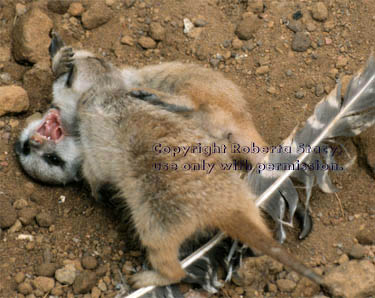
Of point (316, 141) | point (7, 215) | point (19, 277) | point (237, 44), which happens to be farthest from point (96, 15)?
point (19, 277)

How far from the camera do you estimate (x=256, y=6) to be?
420cm

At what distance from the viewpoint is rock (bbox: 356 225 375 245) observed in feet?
10.1

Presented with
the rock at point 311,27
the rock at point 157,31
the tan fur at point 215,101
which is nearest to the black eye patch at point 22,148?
the tan fur at point 215,101

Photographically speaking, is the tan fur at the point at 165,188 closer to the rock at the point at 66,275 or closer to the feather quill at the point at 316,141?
the feather quill at the point at 316,141

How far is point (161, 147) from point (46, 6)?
2.12 m

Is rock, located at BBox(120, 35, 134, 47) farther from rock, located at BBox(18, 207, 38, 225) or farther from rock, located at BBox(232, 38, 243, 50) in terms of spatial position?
rock, located at BBox(18, 207, 38, 225)

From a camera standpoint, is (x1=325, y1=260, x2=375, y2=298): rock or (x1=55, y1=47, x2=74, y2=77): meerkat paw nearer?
(x1=325, y1=260, x2=375, y2=298): rock

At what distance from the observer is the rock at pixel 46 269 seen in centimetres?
306

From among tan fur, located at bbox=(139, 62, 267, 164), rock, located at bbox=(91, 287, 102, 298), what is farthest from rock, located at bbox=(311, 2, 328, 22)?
rock, located at bbox=(91, 287, 102, 298)

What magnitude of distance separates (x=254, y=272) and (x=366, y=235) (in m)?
0.74

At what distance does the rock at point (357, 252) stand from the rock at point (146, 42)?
2.27 metres

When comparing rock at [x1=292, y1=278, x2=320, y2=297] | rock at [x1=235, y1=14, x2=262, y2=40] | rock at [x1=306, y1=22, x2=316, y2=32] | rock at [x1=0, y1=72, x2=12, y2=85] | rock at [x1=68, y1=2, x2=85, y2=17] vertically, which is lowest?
rock at [x1=0, y1=72, x2=12, y2=85]

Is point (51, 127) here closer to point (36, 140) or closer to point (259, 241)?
point (36, 140)

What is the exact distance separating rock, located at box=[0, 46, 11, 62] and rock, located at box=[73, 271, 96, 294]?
6.45 ft
